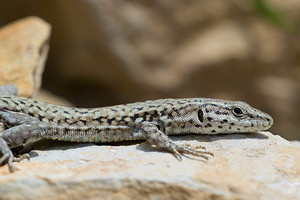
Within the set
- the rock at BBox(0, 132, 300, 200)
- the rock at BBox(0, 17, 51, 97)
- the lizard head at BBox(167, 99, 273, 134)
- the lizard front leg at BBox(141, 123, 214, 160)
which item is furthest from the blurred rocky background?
the rock at BBox(0, 132, 300, 200)

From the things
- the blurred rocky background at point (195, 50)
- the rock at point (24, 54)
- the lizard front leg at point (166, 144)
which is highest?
the blurred rocky background at point (195, 50)

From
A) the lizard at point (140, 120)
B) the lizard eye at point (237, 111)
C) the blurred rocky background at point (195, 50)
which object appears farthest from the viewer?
the blurred rocky background at point (195, 50)

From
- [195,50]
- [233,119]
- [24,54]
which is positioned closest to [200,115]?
[233,119]

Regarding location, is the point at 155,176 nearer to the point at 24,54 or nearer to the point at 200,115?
the point at 200,115

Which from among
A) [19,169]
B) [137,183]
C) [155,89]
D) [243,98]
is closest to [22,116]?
[19,169]

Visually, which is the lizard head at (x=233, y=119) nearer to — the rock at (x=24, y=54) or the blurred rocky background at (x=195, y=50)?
the rock at (x=24, y=54)

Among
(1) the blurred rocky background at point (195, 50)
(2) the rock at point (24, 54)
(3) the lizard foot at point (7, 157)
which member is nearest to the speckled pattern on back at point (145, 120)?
(3) the lizard foot at point (7, 157)
